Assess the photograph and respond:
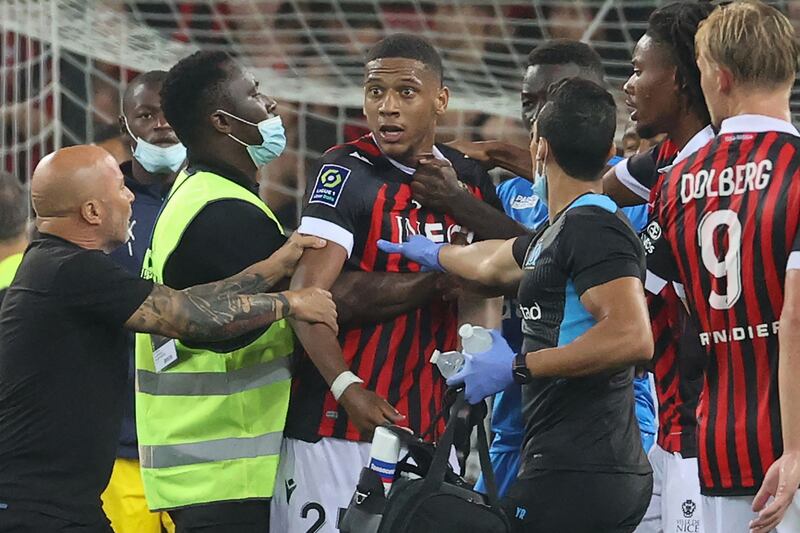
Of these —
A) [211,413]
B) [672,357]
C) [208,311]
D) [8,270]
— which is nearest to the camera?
[208,311]

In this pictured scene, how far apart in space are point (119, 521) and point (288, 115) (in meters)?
3.48

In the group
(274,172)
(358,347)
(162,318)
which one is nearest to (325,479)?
(358,347)

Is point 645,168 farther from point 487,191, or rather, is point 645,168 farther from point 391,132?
point 391,132

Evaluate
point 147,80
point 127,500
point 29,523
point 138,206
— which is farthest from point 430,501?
point 147,80

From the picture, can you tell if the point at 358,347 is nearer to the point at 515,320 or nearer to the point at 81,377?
the point at 515,320

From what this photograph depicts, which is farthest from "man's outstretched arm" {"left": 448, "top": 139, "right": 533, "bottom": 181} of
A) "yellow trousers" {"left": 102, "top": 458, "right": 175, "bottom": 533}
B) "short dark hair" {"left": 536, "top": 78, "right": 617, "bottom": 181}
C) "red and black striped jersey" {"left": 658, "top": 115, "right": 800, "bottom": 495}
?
"yellow trousers" {"left": 102, "top": 458, "right": 175, "bottom": 533}

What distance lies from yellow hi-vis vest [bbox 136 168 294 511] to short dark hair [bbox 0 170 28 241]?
5.04 ft

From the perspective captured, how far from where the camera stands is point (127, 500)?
4.72 m

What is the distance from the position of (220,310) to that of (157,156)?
5.47 ft

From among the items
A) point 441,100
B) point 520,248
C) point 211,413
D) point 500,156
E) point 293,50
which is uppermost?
point 293,50

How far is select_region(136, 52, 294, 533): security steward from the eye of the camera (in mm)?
3824

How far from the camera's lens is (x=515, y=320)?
4.16 meters

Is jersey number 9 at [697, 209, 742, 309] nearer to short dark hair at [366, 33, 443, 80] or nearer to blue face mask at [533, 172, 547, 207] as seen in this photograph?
blue face mask at [533, 172, 547, 207]

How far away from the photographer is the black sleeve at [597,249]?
10.1 ft
